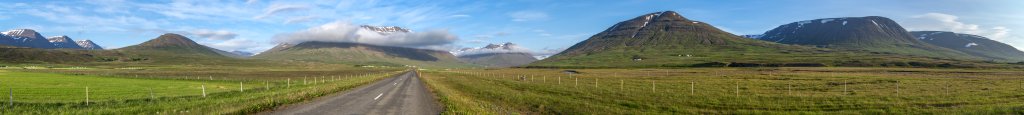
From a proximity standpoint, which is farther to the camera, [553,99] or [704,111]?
[553,99]

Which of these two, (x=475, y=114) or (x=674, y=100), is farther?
(x=674, y=100)

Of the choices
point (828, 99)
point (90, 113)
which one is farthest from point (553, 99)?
point (90, 113)

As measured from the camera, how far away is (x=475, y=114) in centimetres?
2683

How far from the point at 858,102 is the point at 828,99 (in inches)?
82.4

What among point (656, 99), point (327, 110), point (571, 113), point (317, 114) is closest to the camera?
point (317, 114)

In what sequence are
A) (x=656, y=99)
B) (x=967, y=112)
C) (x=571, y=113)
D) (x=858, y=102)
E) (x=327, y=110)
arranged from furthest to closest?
(x=656, y=99) → (x=858, y=102) → (x=571, y=113) → (x=967, y=112) → (x=327, y=110)

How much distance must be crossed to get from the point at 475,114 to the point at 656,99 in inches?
608

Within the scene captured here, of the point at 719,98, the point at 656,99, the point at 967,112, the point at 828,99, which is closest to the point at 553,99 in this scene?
the point at 656,99

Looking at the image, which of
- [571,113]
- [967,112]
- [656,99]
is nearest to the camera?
[967,112]

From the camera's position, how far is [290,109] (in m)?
26.7

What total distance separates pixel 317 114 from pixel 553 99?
18.2m

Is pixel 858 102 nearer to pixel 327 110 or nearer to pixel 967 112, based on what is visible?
pixel 967 112

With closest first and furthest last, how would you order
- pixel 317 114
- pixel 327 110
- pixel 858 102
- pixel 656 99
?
pixel 317 114 < pixel 327 110 < pixel 858 102 < pixel 656 99

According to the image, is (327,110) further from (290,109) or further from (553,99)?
(553,99)
